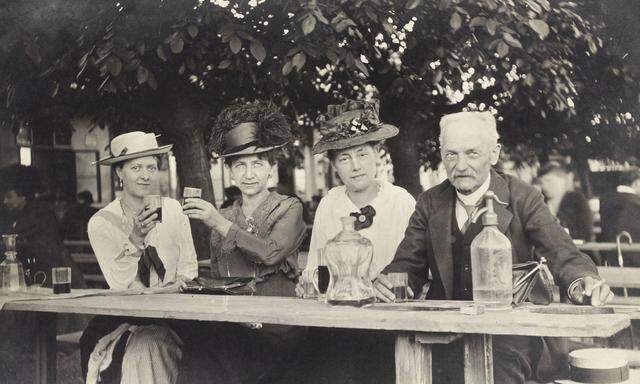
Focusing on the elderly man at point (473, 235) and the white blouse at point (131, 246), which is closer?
the elderly man at point (473, 235)

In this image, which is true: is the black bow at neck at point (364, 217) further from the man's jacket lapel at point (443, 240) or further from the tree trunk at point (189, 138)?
the tree trunk at point (189, 138)

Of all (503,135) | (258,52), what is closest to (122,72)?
(258,52)

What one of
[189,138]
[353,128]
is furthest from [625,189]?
[353,128]

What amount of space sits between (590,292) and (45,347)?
2.76 meters

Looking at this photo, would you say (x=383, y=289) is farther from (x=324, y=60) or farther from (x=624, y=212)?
(x=624, y=212)

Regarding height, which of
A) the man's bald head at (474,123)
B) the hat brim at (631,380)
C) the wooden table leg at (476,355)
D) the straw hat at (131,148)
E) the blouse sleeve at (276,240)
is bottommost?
the hat brim at (631,380)

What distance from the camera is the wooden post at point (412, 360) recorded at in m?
2.37

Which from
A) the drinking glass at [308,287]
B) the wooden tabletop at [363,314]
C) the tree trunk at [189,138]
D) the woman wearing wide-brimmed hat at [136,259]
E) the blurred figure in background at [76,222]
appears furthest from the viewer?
the blurred figure in background at [76,222]

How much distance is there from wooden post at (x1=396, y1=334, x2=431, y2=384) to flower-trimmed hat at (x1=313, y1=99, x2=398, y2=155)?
1.52 metres

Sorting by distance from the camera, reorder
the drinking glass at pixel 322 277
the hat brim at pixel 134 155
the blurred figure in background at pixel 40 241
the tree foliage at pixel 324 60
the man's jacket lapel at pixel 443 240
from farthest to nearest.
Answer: the blurred figure in background at pixel 40 241, the tree foliage at pixel 324 60, the hat brim at pixel 134 155, the man's jacket lapel at pixel 443 240, the drinking glass at pixel 322 277

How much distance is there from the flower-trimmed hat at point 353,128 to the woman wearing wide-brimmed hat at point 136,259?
1.00m

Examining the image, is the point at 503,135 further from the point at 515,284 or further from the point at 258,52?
the point at 515,284

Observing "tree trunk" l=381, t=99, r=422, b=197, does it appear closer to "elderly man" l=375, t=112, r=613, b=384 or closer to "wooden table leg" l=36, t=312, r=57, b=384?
"elderly man" l=375, t=112, r=613, b=384

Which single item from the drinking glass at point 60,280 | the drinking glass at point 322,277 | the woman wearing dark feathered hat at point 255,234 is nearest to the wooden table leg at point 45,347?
the drinking glass at point 60,280
